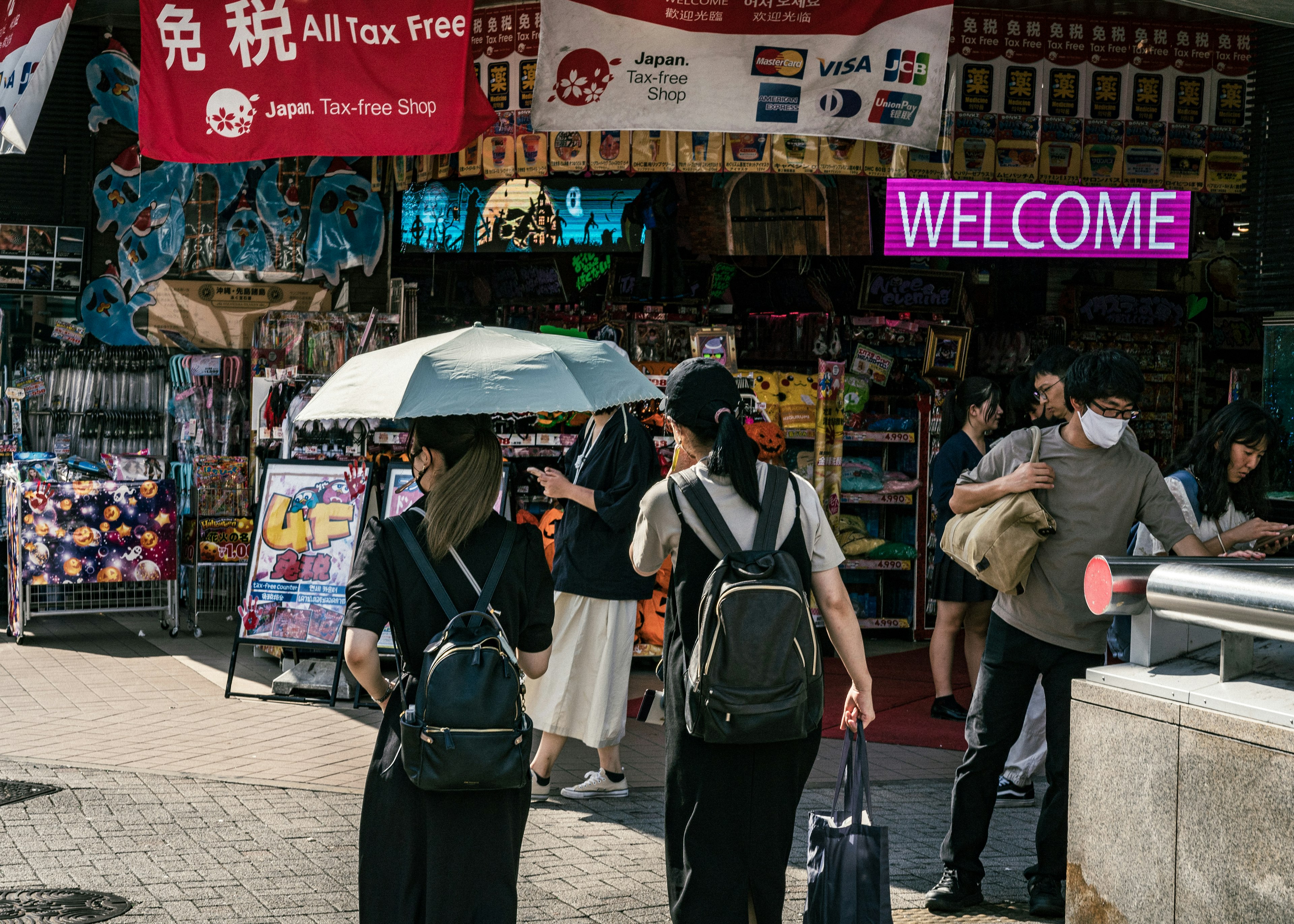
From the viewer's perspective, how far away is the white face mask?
4.66 m

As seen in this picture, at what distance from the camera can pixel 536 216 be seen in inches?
362

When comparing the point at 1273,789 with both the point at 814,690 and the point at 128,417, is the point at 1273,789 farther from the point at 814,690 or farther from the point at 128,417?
the point at 128,417

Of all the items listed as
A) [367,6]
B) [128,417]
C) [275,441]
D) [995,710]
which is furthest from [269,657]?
[995,710]

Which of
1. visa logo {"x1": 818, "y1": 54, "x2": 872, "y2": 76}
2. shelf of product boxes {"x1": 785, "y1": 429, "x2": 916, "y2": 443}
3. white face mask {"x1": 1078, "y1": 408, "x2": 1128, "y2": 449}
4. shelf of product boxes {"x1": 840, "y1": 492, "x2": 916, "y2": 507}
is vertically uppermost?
visa logo {"x1": 818, "y1": 54, "x2": 872, "y2": 76}

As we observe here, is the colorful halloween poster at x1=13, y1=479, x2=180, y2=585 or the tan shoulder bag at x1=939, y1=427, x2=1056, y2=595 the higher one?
the tan shoulder bag at x1=939, y1=427, x2=1056, y2=595

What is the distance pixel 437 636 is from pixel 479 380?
4.65 feet

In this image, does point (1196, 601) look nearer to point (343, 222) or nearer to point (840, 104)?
point (840, 104)

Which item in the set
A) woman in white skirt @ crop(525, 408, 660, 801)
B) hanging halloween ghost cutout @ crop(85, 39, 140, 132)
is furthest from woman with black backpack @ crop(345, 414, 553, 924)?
hanging halloween ghost cutout @ crop(85, 39, 140, 132)

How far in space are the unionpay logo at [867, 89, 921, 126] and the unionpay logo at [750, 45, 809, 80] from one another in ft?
1.52

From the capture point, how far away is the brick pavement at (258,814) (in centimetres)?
493

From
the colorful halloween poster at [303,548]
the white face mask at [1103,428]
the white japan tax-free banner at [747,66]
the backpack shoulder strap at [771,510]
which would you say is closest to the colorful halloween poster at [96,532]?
the colorful halloween poster at [303,548]

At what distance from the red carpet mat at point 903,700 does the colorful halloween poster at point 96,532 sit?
152 inches

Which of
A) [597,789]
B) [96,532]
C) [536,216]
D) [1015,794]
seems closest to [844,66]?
[536,216]

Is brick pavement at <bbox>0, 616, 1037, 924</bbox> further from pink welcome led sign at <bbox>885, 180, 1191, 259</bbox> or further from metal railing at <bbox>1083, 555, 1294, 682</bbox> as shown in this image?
pink welcome led sign at <bbox>885, 180, 1191, 259</bbox>
